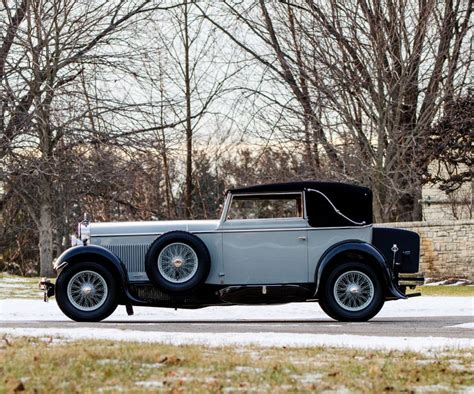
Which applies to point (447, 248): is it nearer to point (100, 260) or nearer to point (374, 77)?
point (374, 77)

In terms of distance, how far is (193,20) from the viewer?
1542 inches

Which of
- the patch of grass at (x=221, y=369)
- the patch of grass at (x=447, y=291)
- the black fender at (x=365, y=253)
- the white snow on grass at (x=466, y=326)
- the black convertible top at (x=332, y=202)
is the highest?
the black convertible top at (x=332, y=202)

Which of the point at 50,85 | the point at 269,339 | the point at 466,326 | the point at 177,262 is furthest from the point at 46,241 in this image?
the point at 269,339

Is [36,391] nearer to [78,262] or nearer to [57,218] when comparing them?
[78,262]

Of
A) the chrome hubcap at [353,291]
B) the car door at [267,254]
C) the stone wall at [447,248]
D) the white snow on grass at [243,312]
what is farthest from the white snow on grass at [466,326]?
the stone wall at [447,248]

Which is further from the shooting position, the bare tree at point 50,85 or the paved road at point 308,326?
the bare tree at point 50,85

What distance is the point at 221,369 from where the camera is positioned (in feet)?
31.0

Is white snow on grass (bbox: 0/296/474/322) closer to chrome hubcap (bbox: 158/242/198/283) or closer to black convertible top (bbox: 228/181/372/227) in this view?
chrome hubcap (bbox: 158/242/198/283)

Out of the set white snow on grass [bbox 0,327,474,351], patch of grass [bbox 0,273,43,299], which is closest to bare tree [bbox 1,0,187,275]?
patch of grass [bbox 0,273,43,299]

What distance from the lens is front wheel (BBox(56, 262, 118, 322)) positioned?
1583 cm

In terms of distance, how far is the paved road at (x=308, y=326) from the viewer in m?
14.4

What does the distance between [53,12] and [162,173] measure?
2031 cm

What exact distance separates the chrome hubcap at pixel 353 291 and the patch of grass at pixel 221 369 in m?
4.69

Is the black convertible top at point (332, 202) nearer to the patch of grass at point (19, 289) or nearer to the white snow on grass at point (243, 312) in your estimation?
the white snow on grass at point (243, 312)
